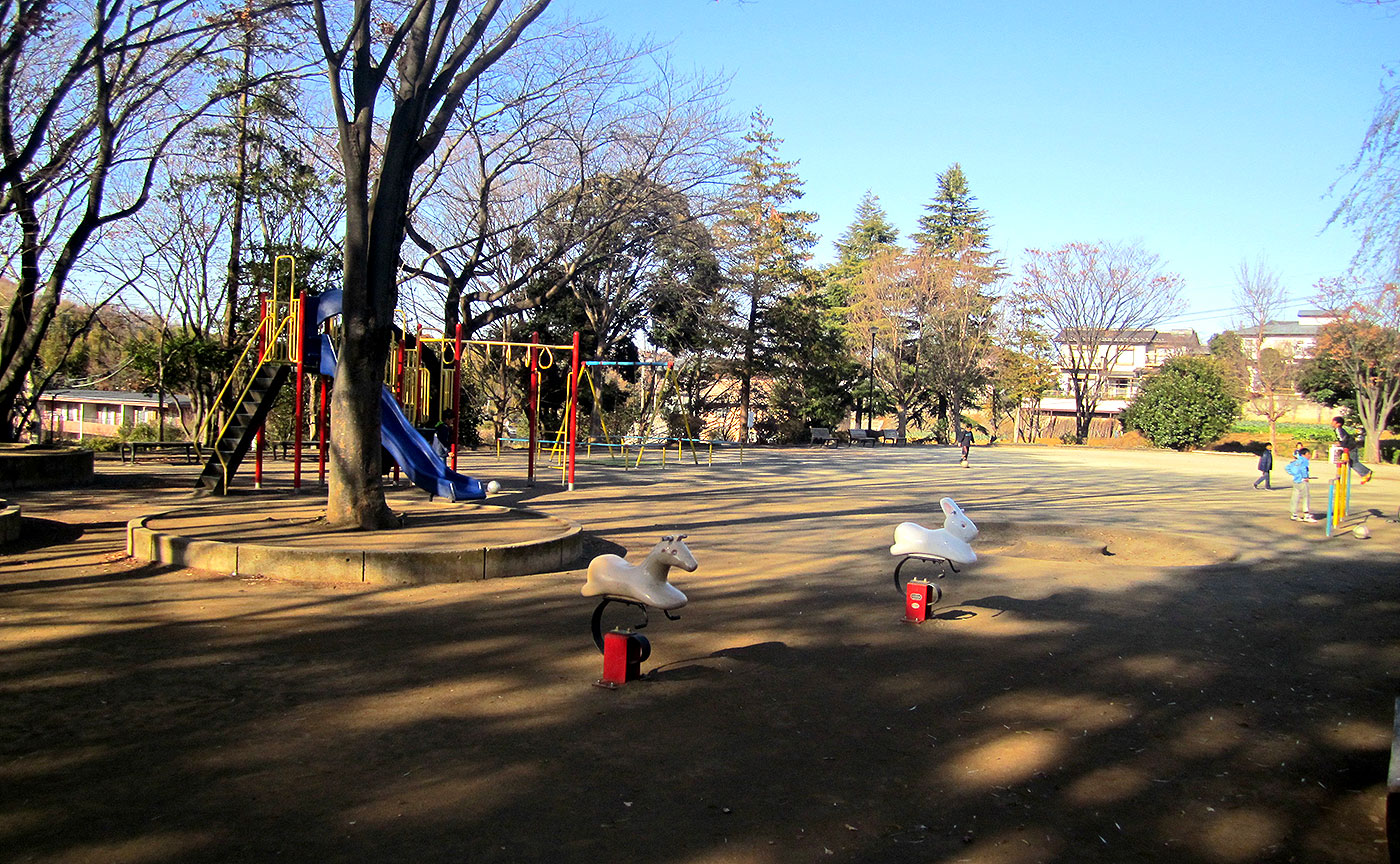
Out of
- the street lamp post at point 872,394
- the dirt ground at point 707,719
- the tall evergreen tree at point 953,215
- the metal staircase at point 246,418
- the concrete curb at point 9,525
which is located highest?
the tall evergreen tree at point 953,215

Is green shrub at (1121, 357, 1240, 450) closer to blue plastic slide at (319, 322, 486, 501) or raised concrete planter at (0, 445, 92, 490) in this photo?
blue plastic slide at (319, 322, 486, 501)

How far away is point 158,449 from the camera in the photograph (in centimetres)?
2231

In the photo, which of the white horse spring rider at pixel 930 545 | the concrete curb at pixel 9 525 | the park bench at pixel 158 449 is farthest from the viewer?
the park bench at pixel 158 449

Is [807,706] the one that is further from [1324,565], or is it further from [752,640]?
[1324,565]

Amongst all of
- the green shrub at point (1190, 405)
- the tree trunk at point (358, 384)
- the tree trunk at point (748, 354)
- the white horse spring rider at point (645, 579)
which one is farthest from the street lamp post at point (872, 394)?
the white horse spring rider at point (645, 579)

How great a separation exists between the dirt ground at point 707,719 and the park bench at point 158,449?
12.5m

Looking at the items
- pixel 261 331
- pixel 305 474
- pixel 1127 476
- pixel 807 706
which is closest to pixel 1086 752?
pixel 807 706

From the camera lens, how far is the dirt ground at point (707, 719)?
3.80m

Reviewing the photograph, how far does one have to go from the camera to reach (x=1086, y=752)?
4.89 metres

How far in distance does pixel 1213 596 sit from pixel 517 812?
8067 mm

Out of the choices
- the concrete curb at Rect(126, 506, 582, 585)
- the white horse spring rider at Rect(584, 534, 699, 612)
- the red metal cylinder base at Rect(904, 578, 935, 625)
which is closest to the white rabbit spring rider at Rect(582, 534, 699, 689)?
the white horse spring rider at Rect(584, 534, 699, 612)

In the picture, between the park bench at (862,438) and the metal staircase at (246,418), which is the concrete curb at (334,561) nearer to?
the metal staircase at (246,418)

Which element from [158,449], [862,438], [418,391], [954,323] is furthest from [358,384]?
[954,323]

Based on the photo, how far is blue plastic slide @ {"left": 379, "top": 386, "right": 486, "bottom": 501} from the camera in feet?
46.9
